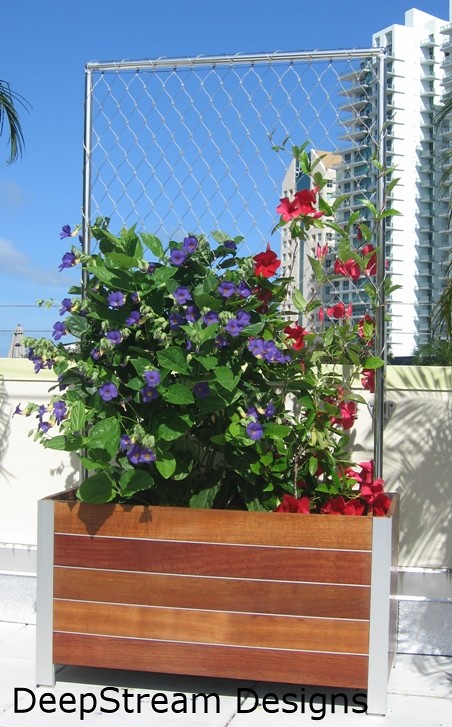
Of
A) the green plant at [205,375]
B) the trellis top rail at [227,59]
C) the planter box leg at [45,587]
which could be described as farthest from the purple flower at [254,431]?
the trellis top rail at [227,59]

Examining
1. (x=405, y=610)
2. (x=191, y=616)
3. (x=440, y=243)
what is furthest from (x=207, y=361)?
(x=440, y=243)

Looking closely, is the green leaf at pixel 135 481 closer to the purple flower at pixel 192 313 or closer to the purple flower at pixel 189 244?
the purple flower at pixel 192 313

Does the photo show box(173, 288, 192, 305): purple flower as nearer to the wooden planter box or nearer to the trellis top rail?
the wooden planter box

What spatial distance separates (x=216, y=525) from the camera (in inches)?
88.3

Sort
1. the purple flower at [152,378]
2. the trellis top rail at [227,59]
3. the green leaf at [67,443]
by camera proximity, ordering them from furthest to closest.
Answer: the trellis top rail at [227,59], the green leaf at [67,443], the purple flower at [152,378]

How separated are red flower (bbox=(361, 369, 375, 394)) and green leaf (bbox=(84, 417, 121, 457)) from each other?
830mm

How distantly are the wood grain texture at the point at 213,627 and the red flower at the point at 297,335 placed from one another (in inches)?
31.1

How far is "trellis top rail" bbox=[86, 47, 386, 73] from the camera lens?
274cm

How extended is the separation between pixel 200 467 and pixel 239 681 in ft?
2.16

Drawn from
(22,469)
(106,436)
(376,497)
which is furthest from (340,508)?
(22,469)

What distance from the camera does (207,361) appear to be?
2.14 meters

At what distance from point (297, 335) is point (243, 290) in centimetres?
28

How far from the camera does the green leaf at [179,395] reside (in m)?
2.15

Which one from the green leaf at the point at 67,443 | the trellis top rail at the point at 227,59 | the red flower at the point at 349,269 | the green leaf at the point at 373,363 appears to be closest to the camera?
the green leaf at the point at 67,443
